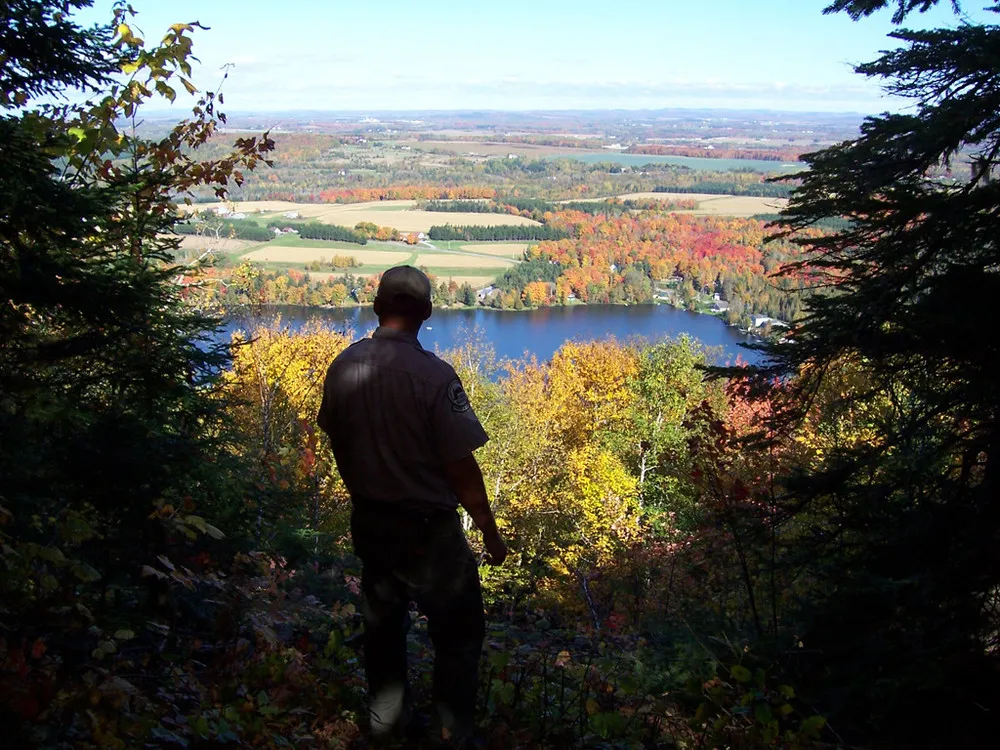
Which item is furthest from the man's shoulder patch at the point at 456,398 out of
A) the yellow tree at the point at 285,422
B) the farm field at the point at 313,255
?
the farm field at the point at 313,255

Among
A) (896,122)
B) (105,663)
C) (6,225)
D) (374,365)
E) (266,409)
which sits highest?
(896,122)

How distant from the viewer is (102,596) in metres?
4.08

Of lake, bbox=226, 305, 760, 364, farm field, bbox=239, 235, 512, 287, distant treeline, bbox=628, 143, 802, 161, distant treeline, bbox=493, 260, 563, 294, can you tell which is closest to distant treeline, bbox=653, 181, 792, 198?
distant treeline, bbox=628, 143, 802, 161

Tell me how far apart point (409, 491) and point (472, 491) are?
0.25 m

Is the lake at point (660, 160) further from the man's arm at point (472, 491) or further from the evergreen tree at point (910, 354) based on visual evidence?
the man's arm at point (472, 491)

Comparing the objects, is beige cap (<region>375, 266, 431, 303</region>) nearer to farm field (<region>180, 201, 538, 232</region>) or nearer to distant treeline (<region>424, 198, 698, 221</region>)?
farm field (<region>180, 201, 538, 232</region>)

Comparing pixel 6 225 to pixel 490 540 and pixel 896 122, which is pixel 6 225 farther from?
pixel 896 122

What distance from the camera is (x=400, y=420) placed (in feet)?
9.56

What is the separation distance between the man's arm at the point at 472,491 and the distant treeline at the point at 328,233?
53958mm

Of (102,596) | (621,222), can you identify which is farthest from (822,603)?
(621,222)

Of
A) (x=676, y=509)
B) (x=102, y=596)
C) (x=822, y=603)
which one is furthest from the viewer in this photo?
(x=676, y=509)

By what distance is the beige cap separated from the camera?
9.99 feet

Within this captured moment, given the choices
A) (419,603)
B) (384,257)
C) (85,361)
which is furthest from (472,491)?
(384,257)

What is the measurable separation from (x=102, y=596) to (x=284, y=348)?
19500mm
